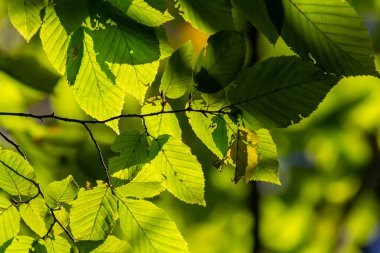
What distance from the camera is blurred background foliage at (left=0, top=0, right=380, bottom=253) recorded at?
6.89 feet

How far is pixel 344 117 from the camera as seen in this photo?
113 inches

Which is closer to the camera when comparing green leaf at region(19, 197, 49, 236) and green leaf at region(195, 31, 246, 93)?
green leaf at region(195, 31, 246, 93)

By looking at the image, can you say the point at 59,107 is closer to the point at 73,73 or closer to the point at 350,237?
the point at 73,73

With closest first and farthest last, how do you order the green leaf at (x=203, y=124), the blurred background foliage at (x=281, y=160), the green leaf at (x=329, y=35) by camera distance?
the green leaf at (x=329, y=35)
the green leaf at (x=203, y=124)
the blurred background foliage at (x=281, y=160)

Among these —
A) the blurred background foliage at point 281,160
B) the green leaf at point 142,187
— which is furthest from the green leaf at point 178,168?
the blurred background foliage at point 281,160

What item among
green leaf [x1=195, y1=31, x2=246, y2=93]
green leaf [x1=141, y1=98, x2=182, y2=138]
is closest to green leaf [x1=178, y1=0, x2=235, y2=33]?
green leaf [x1=195, y1=31, x2=246, y2=93]

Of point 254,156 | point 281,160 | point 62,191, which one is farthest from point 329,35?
point 281,160

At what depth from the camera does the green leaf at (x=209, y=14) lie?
2.37 ft

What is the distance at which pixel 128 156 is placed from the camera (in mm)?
794

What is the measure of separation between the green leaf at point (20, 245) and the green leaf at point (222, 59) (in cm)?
33

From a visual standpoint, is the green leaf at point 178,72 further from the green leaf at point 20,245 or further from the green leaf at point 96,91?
the green leaf at point 20,245

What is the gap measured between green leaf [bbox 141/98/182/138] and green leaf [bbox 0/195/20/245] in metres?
0.23

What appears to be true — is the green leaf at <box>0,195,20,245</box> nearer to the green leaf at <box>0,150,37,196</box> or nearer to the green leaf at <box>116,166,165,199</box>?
A: the green leaf at <box>0,150,37,196</box>

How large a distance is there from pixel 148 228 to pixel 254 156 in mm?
180
